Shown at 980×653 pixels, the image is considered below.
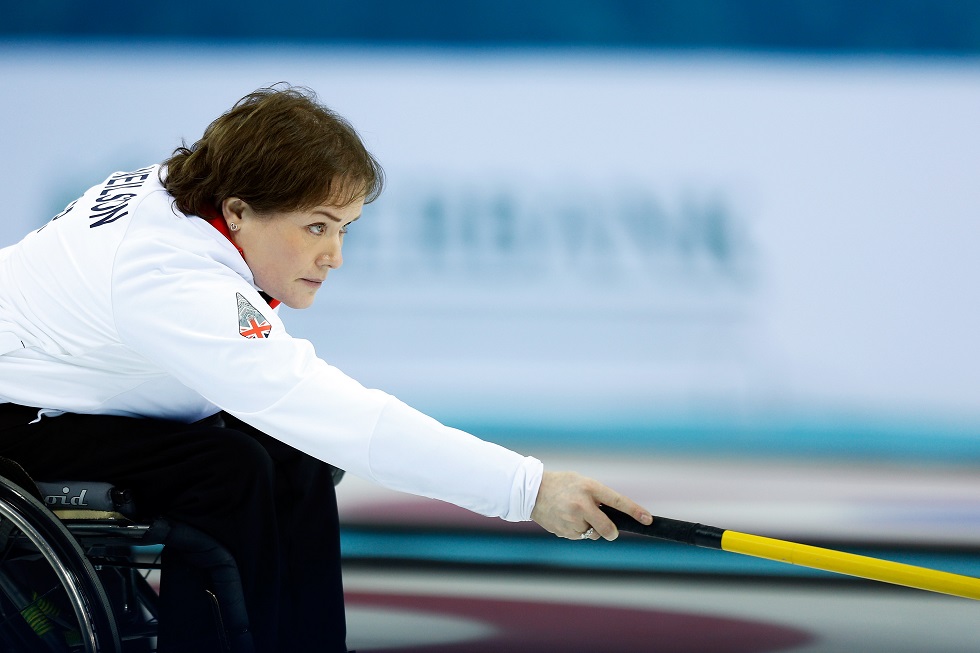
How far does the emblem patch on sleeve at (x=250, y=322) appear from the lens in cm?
114

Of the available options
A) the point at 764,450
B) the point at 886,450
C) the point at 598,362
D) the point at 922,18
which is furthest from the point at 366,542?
the point at 922,18

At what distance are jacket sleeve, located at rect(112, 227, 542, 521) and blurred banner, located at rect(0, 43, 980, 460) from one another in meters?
1.72

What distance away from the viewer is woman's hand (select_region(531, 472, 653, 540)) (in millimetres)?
1108

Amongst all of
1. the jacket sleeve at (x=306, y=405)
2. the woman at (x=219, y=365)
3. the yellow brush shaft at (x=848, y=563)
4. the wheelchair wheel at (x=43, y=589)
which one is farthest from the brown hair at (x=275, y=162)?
the yellow brush shaft at (x=848, y=563)

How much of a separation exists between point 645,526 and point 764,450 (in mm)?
1802

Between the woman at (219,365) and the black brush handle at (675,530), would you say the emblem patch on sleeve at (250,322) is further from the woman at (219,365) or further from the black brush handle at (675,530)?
the black brush handle at (675,530)

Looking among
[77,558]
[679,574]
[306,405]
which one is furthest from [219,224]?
[679,574]

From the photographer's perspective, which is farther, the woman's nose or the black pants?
the woman's nose

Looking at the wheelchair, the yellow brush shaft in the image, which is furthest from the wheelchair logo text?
the yellow brush shaft

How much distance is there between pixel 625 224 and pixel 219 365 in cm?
193

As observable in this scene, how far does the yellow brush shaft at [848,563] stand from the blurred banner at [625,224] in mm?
1726

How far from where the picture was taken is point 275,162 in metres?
1.23

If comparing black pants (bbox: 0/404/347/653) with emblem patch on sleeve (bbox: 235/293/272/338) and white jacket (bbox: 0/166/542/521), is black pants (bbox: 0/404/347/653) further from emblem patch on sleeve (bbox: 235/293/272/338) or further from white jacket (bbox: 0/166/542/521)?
emblem patch on sleeve (bbox: 235/293/272/338)

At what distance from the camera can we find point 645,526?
1134mm
